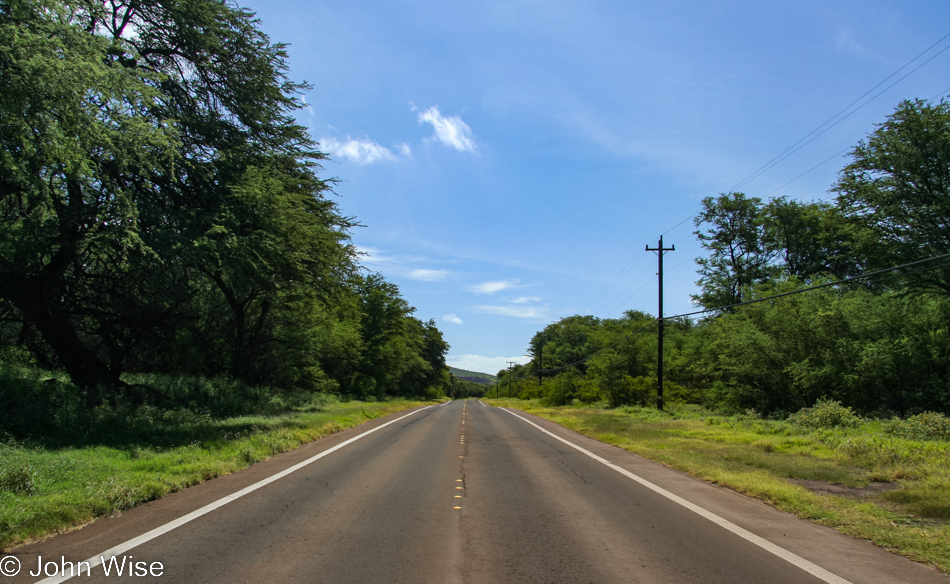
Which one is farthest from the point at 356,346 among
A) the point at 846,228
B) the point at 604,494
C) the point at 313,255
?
the point at 604,494

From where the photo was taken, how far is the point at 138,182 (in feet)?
41.4

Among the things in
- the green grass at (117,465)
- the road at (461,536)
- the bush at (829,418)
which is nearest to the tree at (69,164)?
the green grass at (117,465)

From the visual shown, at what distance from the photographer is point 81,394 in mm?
12062

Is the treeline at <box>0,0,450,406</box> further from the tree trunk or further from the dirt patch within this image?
the dirt patch

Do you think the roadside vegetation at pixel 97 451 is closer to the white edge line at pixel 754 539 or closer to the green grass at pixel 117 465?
the green grass at pixel 117 465

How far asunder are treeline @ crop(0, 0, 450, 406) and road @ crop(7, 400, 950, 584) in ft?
20.8

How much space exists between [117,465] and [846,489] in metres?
11.6

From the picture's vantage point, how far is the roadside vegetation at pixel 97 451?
5656 mm

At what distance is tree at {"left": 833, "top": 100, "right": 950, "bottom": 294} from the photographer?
2248 cm

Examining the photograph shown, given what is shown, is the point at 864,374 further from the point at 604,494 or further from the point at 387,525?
the point at 387,525

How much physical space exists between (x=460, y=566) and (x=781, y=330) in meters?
29.0

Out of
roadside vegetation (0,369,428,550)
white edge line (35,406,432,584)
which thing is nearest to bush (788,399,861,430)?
roadside vegetation (0,369,428,550)

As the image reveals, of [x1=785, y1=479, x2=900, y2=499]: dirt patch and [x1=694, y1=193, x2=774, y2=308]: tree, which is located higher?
[x1=694, y1=193, x2=774, y2=308]: tree
